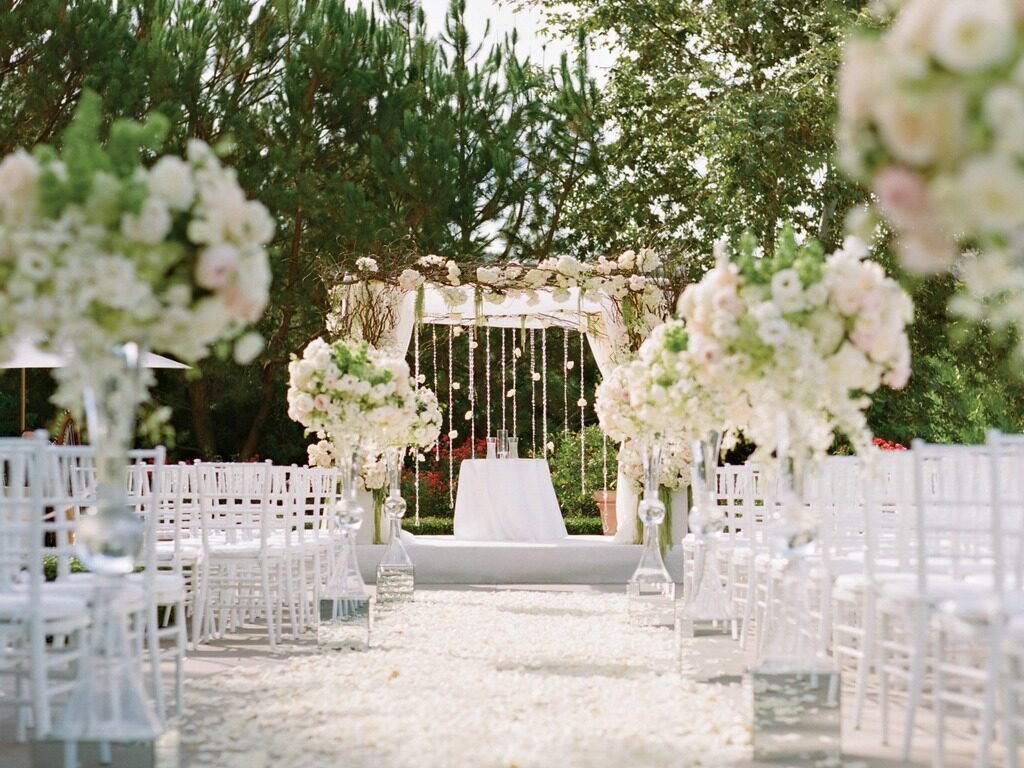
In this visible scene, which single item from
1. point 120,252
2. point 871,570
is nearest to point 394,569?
point 871,570

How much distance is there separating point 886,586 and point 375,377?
131 inches

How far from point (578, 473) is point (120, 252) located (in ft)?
37.8

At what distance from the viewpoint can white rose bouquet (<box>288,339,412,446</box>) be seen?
6.52 m

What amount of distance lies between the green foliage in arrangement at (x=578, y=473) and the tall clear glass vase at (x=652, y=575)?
670cm

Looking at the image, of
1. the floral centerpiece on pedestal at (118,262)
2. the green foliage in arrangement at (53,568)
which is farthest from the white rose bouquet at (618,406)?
the floral centerpiece on pedestal at (118,262)

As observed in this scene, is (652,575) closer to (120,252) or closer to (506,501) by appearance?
(506,501)

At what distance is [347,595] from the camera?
20.9ft

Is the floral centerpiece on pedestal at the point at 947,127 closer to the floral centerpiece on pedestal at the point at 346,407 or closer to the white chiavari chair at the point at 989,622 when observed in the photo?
the white chiavari chair at the point at 989,622

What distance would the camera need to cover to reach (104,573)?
349cm

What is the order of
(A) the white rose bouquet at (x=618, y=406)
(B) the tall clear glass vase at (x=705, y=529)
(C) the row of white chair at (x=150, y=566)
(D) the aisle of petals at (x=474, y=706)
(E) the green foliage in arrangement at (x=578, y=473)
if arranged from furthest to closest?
(E) the green foliage in arrangement at (x=578, y=473) → (A) the white rose bouquet at (x=618, y=406) → (B) the tall clear glass vase at (x=705, y=529) → (D) the aisle of petals at (x=474, y=706) → (C) the row of white chair at (x=150, y=566)

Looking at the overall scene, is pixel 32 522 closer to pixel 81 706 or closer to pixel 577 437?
pixel 81 706

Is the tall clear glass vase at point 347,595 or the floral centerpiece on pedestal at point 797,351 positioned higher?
the floral centerpiece on pedestal at point 797,351

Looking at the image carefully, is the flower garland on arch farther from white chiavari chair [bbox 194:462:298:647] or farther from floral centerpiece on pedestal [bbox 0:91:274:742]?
floral centerpiece on pedestal [bbox 0:91:274:742]

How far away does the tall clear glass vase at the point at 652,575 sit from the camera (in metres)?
7.00
